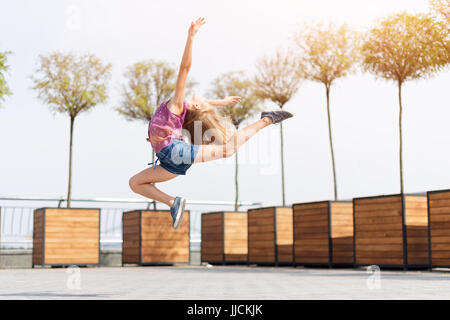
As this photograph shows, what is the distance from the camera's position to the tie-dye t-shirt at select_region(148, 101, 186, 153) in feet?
13.9

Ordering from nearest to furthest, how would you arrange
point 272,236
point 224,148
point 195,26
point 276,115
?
point 195,26
point 224,148
point 276,115
point 272,236

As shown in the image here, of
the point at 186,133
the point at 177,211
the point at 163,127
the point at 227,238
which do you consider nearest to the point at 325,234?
the point at 227,238

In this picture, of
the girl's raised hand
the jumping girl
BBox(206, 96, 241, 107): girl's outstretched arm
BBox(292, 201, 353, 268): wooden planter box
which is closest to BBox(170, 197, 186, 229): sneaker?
the jumping girl

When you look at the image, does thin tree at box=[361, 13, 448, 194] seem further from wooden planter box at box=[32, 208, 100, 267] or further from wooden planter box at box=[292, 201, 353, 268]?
wooden planter box at box=[32, 208, 100, 267]

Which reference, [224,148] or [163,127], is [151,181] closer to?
[163,127]

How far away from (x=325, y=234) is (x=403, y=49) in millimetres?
4342

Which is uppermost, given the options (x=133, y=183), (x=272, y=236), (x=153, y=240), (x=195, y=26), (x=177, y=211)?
(x=195, y=26)

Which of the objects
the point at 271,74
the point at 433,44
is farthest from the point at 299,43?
the point at 433,44

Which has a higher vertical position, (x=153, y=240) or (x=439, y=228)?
(x=439, y=228)

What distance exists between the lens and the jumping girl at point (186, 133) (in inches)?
165

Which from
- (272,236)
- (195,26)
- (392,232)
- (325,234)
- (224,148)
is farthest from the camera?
(272,236)

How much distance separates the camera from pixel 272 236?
50.8 feet

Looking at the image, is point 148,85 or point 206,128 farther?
point 148,85

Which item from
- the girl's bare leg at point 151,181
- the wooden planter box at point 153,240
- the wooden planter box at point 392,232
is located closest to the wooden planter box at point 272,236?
the wooden planter box at point 153,240
